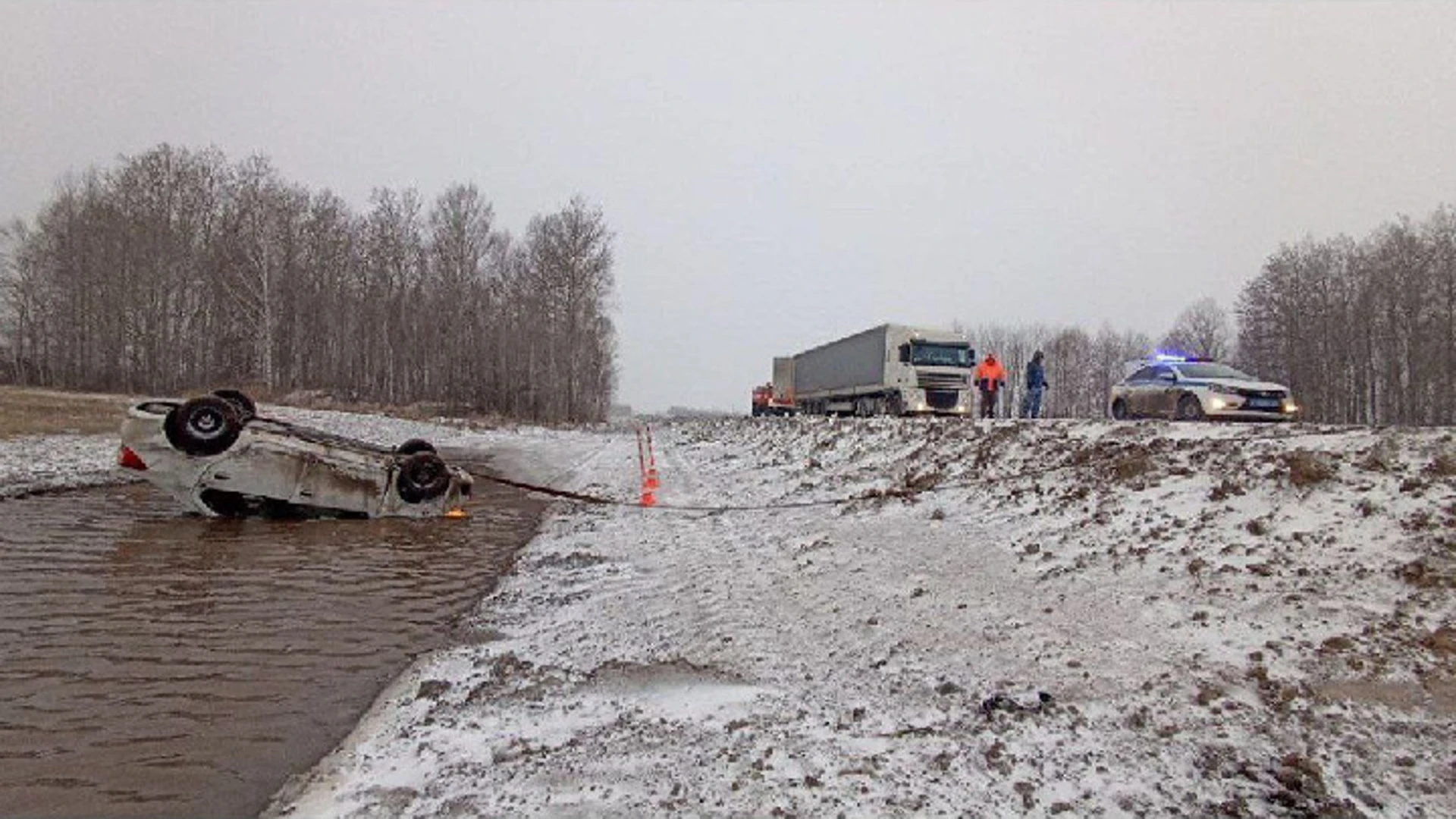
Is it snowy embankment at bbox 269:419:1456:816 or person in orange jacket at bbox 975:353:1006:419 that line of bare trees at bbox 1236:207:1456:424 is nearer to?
person in orange jacket at bbox 975:353:1006:419

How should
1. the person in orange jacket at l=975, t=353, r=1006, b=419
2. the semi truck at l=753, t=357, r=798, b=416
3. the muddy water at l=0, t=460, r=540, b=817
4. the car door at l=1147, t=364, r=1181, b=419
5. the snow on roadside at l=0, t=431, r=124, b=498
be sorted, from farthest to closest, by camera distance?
1. the semi truck at l=753, t=357, r=798, b=416
2. the person in orange jacket at l=975, t=353, r=1006, b=419
3. the car door at l=1147, t=364, r=1181, b=419
4. the snow on roadside at l=0, t=431, r=124, b=498
5. the muddy water at l=0, t=460, r=540, b=817

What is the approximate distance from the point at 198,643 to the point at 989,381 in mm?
19822

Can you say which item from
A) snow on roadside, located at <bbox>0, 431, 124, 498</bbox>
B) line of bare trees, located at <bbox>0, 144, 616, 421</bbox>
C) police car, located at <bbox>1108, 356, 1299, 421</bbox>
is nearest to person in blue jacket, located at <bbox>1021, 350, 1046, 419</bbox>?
police car, located at <bbox>1108, 356, 1299, 421</bbox>

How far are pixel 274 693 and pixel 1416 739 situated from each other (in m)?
6.03

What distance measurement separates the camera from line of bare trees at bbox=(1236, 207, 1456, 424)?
175 ft

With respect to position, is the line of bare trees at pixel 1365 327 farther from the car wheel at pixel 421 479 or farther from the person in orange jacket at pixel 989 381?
the car wheel at pixel 421 479

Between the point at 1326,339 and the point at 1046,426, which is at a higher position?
the point at 1326,339

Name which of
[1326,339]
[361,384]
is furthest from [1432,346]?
[361,384]

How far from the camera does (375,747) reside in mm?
3834

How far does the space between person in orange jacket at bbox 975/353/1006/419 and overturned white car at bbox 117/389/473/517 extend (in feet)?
49.7

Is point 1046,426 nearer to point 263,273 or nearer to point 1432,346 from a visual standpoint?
point 263,273

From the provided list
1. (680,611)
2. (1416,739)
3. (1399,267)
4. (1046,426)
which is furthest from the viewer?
(1399,267)

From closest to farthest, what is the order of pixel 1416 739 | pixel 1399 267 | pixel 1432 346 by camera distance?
1. pixel 1416 739
2. pixel 1432 346
3. pixel 1399 267

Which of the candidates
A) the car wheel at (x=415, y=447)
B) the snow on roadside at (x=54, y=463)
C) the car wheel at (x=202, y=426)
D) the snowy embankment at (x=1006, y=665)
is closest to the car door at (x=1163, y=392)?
the snowy embankment at (x=1006, y=665)
